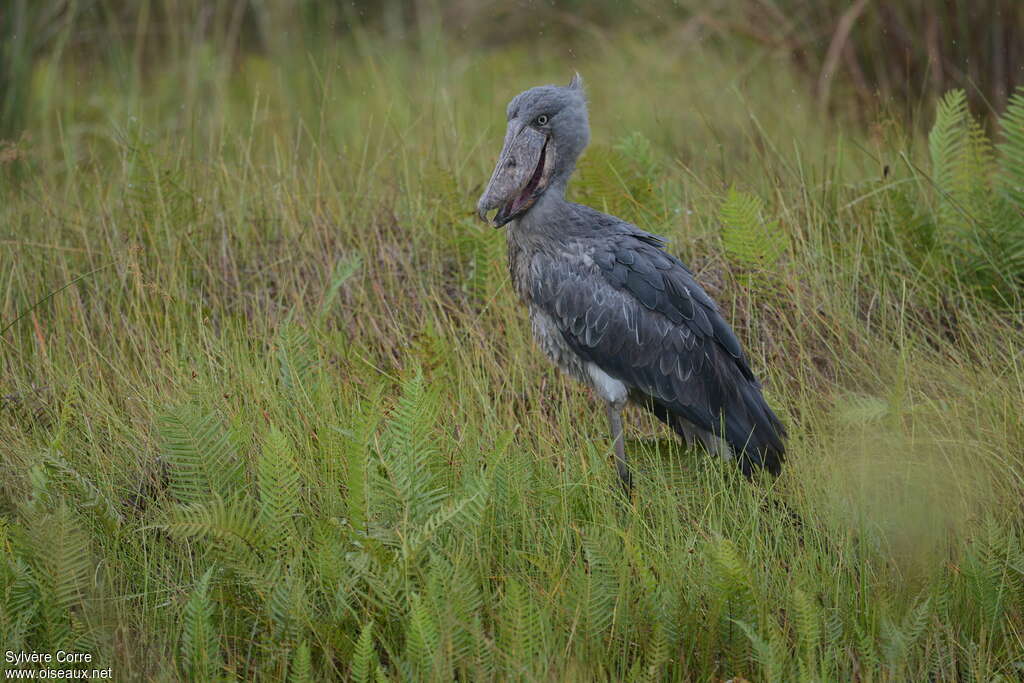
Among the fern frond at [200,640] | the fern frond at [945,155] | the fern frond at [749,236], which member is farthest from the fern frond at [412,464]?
the fern frond at [945,155]

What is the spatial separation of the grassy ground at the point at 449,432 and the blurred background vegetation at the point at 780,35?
0.45 metres

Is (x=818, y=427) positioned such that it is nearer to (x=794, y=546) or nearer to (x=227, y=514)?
(x=794, y=546)

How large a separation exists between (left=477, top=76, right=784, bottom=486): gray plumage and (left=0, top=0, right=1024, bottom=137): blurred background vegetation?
1.71m

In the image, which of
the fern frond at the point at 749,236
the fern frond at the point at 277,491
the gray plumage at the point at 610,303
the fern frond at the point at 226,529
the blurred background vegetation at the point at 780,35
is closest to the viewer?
the fern frond at the point at 226,529

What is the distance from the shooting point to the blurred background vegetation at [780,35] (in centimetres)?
545

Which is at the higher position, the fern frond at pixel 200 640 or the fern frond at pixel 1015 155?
the fern frond at pixel 1015 155

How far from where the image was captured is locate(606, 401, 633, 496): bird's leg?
335 cm

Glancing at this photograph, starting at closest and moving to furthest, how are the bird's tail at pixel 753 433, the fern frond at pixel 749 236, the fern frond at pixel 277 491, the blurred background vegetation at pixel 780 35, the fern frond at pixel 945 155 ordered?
1. the fern frond at pixel 277 491
2. the bird's tail at pixel 753 433
3. the fern frond at pixel 749 236
4. the fern frond at pixel 945 155
5. the blurred background vegetation at pixel 780 35

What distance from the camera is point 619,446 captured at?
134 inches

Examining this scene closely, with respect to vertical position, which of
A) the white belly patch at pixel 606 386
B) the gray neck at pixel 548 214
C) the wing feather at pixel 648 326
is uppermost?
the gray neck at pixel 548 214

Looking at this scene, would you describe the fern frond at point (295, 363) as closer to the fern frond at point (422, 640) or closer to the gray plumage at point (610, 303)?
the gray plumage at point (610, 303)

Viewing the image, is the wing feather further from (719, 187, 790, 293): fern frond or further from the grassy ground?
(719, 187, 790, 293): fern frond

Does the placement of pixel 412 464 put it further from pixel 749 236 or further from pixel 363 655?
pixel 749 236

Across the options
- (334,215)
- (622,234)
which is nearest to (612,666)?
(622,234)
